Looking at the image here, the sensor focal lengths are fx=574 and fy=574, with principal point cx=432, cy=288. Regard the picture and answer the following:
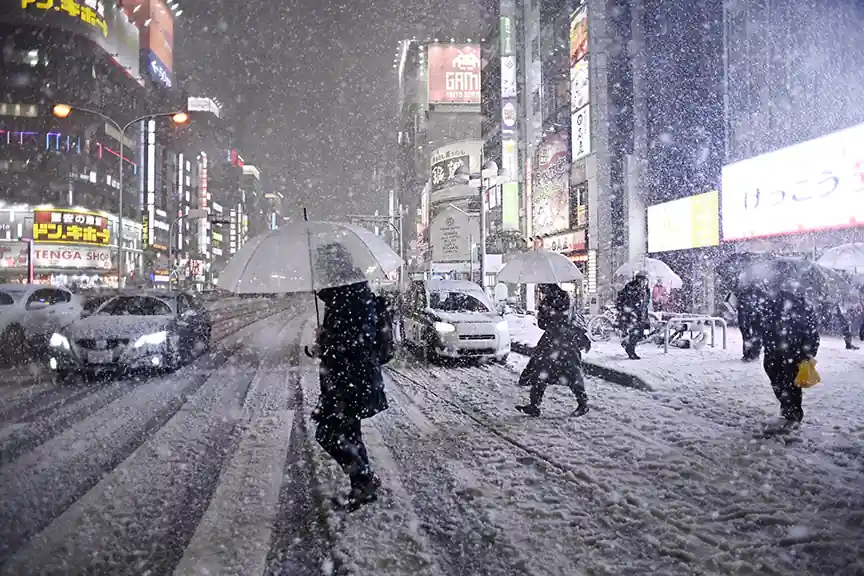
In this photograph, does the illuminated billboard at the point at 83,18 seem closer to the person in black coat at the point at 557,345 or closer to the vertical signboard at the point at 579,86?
the vertical signboard at the point at 579,86

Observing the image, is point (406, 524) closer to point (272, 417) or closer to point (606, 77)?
point (272, 417)

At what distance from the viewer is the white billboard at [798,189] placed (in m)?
15.6

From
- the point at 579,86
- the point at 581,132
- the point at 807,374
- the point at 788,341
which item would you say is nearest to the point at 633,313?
the point at 788,341

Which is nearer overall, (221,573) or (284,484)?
(221,573)

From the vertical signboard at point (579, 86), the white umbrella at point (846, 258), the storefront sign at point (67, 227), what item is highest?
the vertical signboard at point (579, 86)

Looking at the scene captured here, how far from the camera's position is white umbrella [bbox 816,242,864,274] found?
12.7 meters

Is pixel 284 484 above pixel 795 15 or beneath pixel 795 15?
beneath

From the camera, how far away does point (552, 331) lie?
6859 mm

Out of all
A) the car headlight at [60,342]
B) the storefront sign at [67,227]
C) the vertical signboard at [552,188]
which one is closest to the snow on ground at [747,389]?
the car headlight at [60,342]

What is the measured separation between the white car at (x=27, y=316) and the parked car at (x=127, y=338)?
1.94 metres

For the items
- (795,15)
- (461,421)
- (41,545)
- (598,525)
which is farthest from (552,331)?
(795,15)

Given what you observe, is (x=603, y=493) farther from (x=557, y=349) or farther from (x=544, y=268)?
(x=544, y=268)

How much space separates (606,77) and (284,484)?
91.2 feet

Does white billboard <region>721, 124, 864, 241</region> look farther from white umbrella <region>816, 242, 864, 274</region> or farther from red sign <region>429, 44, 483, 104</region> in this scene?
red sign <region>429, 44, 483, 104</region>
